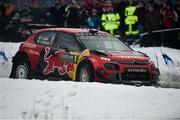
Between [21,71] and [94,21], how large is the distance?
8.31 m

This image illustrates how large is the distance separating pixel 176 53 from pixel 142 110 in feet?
35.3

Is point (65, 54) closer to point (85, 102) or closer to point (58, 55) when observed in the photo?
point (58, 55)

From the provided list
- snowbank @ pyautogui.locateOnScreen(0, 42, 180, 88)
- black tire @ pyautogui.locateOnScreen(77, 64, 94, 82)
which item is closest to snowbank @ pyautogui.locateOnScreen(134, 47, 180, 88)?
snowbank @ pyautogui.locateOnScreen(0, 42, 180, 88)

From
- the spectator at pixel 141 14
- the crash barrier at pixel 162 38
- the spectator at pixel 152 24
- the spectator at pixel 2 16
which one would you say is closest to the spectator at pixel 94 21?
the spectator at pixel 141 14

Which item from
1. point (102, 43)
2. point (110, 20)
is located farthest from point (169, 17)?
point (102, 43)

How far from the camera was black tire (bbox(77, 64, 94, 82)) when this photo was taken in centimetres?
1393

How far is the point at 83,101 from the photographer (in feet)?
33.4

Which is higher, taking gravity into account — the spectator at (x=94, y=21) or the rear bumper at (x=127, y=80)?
the spectator at (x=94, y=21)

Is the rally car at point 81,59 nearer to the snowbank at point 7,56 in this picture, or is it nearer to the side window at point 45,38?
the side window at point 45,38

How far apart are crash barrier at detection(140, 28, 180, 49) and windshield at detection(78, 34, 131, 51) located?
613 centimetres

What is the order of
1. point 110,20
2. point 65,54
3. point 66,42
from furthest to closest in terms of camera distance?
1. point 110,20
2. point 66,42
3. point 65,54

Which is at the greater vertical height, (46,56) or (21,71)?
(46,56)

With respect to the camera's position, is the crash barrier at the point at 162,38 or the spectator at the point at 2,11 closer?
the crash barrier at the point at 162,38

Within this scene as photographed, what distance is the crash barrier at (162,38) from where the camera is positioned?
853 inches
